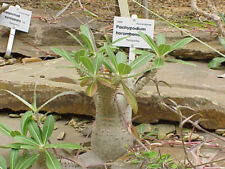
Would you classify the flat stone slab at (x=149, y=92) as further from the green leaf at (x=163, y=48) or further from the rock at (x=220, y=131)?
the green leaf at (x=163, y=48)

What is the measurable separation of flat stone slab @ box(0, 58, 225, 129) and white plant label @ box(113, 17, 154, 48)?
230 millimetres

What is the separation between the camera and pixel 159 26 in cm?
255

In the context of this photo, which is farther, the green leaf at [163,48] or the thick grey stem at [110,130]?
the thick grey stem at [110,130]

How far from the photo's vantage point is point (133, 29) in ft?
5.72

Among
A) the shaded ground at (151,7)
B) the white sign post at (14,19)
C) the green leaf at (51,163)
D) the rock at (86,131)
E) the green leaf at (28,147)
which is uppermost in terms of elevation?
the shaded ground at (151,7)

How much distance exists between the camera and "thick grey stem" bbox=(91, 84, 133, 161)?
1.44m

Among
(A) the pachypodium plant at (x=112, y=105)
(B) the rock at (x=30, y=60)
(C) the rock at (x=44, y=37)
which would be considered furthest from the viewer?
(C) the rock at (x=44, y=37)

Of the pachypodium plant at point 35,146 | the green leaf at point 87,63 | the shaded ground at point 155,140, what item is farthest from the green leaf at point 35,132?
the green leaf at point 87,63

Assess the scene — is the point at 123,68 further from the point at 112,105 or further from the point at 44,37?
the point at 44,37

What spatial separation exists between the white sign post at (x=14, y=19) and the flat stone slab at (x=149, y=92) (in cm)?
41

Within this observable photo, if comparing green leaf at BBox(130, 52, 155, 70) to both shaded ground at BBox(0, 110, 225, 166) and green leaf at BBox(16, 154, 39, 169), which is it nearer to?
shaded ground at BBox(0, 110, 225, 166)

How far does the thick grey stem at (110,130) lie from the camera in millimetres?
1438

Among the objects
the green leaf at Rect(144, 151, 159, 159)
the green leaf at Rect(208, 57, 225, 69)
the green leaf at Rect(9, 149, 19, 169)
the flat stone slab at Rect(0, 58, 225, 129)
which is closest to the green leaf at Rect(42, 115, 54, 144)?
the green leaf at Rect(9, 149, 19, 169)

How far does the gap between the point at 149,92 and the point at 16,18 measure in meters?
1.19
